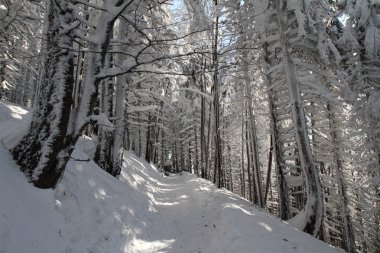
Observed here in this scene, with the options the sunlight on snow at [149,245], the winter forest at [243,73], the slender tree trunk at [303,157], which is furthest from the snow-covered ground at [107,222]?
the slender tree trunk at [303,157]

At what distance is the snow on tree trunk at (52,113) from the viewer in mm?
5336

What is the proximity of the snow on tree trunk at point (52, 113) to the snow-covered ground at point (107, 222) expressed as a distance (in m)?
0.24

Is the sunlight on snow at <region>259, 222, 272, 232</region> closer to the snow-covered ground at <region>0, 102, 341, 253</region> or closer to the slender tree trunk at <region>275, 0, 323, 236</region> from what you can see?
the snow-covered ground at <region>0, 102, 341, 253</region>

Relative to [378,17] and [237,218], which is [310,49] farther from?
[237,218]

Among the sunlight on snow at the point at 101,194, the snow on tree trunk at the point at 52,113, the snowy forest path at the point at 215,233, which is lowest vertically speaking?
the snowy forest path at the point at 215,233

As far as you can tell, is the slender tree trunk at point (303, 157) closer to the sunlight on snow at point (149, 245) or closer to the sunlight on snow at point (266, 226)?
the sunlight on snow at point (266, 226)

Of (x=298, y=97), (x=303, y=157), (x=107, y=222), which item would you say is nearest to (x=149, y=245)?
(x=107, y=222)

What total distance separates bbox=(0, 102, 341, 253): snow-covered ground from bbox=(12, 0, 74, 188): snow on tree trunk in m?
0.24

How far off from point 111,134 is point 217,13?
832 centimetres

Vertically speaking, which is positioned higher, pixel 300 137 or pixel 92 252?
pixel 300 137

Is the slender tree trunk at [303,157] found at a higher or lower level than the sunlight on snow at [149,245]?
higher

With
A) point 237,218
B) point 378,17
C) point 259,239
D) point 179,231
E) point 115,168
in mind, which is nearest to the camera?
point 259,239

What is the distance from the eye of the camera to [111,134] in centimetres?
1162

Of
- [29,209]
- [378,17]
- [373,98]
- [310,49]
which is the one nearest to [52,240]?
[29,209]
